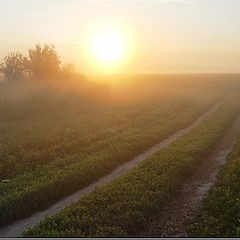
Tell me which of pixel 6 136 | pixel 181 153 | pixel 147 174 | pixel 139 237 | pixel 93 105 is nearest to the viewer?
pixel 139 237

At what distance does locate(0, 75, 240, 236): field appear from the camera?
1806 centimetres

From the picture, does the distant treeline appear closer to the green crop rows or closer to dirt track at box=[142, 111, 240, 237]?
the green crop rows

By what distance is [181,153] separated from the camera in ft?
95.2

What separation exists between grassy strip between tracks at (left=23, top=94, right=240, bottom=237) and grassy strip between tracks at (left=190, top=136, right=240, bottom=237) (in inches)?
79.8

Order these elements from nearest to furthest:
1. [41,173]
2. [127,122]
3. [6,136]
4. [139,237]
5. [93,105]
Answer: [139,237], [41,173], [6,136], [127,122], [93,105]

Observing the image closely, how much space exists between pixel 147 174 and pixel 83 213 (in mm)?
6230

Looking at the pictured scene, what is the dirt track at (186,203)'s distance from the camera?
1728cm

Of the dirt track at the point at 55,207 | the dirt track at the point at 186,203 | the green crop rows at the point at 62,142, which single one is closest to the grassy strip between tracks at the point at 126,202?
the dirt track at the point at 186,203

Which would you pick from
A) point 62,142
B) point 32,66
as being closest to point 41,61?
point 32,66

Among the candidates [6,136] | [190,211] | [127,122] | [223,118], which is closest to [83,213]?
[190,211]

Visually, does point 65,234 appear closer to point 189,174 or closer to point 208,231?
point 208,231

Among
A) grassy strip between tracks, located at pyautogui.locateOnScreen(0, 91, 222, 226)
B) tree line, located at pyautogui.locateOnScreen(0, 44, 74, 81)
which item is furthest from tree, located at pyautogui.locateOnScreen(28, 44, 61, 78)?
grassy strip between tracks, located at pyautogui.locateOnScreen(0, 91, 222, 226)

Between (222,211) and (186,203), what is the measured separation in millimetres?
2759

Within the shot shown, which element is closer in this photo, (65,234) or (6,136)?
(65,234)
